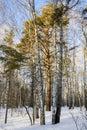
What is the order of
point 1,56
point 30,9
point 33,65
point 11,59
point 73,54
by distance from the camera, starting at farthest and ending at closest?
point 73,54
point 1,56
point 11,59
point 33,65
point 30,9

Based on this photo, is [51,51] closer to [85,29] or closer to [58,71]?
[85,29]

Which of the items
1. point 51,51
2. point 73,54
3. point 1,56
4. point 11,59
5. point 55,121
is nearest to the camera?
point 55,121

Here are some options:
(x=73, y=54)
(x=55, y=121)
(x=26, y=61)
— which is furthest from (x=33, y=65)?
(x=73, y=54)

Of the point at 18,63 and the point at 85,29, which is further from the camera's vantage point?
the point at 85,29

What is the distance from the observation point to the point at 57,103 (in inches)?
522

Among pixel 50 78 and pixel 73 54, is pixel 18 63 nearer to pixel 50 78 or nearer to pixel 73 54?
pixel 50 78

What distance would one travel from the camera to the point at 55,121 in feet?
42.8

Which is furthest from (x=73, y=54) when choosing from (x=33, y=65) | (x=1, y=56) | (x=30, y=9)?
(x=30, y=9)

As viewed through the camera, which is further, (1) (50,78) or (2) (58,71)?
(1) (50,78)

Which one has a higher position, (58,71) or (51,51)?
(51,51)

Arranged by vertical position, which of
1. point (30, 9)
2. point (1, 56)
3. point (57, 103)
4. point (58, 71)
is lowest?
point (57, 103)

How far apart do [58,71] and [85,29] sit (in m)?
11.0

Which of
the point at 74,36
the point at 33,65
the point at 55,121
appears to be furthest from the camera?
the point at 74,36

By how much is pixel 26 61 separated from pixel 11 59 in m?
1.17
